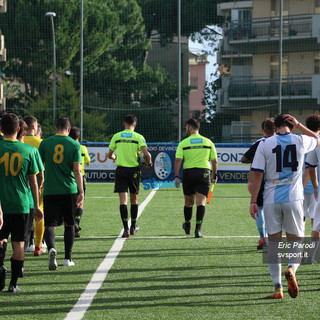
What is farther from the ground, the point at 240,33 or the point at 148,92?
the point at 240,33

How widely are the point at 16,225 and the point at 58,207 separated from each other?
5.26 feet

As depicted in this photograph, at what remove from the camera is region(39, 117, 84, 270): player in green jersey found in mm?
7980

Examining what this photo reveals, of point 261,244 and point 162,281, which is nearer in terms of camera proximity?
point 162,281

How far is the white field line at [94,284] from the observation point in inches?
225

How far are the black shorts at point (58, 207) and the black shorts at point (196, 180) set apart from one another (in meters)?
3.21

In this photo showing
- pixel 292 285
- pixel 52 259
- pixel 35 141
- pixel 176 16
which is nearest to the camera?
pixel 292 285

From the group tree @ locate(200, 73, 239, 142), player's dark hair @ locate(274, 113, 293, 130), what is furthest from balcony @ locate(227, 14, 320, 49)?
player's dark hair @ locate(274, 113, 293, 130)

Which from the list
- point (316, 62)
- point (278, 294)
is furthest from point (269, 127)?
point (316, 62)

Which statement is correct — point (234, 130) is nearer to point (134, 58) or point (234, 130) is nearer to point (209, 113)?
point (209, 113)

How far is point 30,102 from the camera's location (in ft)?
150

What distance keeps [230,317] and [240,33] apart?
38.3 meters

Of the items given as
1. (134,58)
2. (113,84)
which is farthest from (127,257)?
(134,58)

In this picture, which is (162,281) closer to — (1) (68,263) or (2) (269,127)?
(1) (68,263)

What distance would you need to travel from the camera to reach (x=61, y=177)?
26.3 ft
